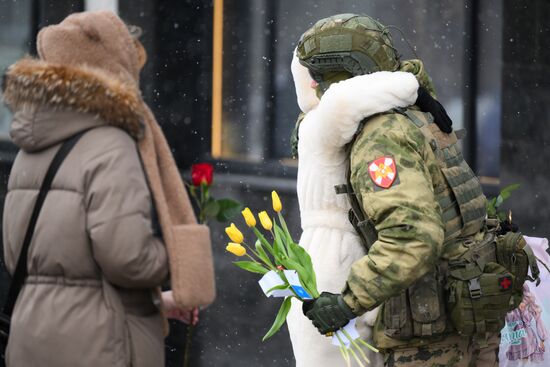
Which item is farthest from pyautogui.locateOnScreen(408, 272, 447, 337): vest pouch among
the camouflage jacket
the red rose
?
the red rose

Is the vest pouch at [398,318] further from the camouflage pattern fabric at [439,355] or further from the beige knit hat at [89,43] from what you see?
the beige knit hat at [89,43]

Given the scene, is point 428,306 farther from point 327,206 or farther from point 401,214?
point 327,206

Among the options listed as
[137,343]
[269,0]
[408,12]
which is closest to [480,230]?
[137,343]

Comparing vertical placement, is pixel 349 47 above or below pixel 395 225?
above

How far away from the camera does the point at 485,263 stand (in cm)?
443

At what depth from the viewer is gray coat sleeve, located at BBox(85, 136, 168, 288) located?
3682mm

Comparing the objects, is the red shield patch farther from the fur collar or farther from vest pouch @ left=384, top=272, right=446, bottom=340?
the fur collar

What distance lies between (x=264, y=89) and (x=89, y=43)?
3.66m

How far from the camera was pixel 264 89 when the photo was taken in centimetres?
755

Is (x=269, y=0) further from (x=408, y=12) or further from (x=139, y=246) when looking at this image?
(x=139, y=246)

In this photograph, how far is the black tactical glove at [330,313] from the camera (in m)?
4.10

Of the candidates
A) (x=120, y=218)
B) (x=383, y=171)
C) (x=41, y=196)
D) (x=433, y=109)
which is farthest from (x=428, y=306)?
(x=41, y=196)

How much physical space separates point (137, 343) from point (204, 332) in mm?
3948

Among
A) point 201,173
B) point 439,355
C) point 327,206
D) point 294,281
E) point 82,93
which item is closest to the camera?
point 82,93
